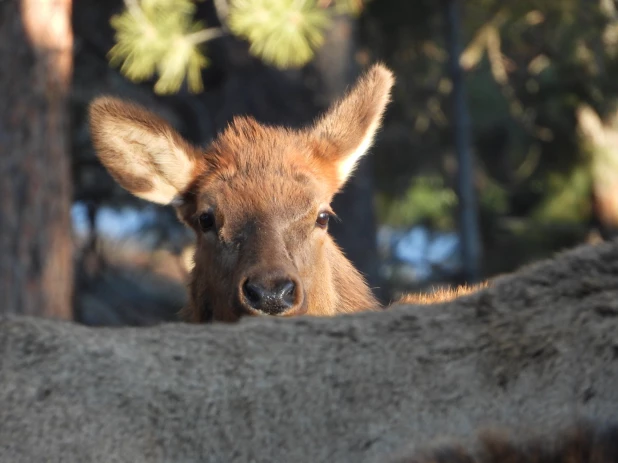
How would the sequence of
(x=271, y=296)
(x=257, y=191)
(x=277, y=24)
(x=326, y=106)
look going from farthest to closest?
1. (x=326, y=106)
2. (x=277, y=24)
3. (x=257, y=191)
4. (x=271, y=296)

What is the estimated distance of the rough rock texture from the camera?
1.88 metres

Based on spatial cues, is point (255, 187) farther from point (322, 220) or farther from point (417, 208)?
point (417, 208)

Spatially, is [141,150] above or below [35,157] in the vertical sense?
above

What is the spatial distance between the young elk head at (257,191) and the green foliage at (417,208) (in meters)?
12.0

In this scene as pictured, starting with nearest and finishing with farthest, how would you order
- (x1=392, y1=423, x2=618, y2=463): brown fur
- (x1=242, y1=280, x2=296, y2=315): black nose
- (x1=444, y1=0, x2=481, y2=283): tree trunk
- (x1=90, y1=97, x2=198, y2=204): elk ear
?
(x1=392, y1=423, x2=618, y2=463): brown fur, (x1=242, y1=280, x2=296, y2=315): black nose, (x1=90, y1=97, x2=198, y2=204): elk ear, (x1=444, y1=0, x2=481, y2=283): tree trunk

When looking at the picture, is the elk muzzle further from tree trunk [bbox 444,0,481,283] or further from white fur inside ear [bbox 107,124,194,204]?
tree trunk [bbox 444,0,481,283]

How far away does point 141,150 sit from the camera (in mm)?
6480

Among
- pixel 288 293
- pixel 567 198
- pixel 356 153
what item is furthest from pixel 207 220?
pixel 567 198

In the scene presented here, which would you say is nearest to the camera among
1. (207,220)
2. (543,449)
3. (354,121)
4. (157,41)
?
(543,449)

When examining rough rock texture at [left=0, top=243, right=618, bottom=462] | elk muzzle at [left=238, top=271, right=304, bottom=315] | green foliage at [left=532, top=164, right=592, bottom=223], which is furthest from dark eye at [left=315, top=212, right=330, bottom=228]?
green foliage at [left=532, top=164, right=592, bottom=223]

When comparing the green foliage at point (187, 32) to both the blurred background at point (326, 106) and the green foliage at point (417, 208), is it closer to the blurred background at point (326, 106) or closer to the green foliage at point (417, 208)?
the blurred background at point (326, 106)

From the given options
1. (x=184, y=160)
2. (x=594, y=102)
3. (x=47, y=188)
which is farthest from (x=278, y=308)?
(x=594, y=102)

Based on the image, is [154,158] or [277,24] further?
[277,24]

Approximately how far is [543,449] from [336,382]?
42cm
